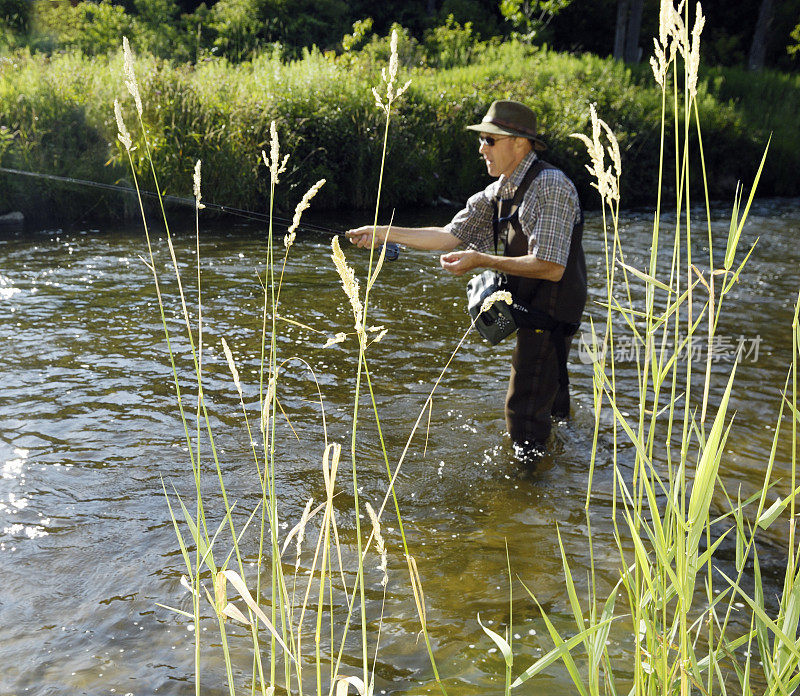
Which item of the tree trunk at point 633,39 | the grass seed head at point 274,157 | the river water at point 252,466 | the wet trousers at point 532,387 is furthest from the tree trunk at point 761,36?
the grass seed head at point 274,157

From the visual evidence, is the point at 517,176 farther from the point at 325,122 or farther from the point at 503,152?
the point at 325,122

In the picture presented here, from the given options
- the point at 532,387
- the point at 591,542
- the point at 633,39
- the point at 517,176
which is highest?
the point at 633,39

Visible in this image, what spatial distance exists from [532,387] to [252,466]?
177cm

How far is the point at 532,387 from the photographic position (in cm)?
478

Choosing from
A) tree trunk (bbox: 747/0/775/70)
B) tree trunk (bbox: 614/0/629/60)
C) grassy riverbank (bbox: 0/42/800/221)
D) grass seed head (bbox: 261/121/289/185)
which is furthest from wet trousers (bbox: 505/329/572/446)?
tree trunk (bbox: 747/0/775/70)

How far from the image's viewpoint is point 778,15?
35.5m

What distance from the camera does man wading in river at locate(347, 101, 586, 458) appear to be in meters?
4.32

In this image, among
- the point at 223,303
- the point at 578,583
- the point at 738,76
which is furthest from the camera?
the point at 738,76

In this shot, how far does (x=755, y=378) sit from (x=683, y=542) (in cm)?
605

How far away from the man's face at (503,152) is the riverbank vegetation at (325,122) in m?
6.67

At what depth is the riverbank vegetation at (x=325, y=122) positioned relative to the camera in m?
12.4

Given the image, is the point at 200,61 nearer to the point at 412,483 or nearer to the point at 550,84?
the point at 550,84

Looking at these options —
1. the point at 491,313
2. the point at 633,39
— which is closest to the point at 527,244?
the point at 491,313

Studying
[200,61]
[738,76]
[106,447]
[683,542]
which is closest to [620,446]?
[106,447]
